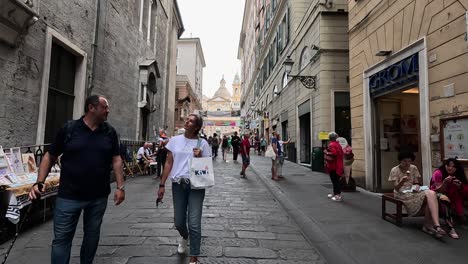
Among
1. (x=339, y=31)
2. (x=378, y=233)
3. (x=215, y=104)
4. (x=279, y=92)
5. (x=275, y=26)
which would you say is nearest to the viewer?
(x=378, y=233)

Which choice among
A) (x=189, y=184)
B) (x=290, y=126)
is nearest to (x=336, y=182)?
(x=189, y=184)

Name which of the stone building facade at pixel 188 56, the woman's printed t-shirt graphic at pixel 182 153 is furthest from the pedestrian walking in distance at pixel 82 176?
the stone building facade at pixel 188 56

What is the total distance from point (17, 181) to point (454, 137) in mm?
7423

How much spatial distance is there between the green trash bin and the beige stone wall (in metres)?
3.67

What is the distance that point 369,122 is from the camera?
866cm

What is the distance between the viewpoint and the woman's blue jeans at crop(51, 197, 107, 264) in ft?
8.92

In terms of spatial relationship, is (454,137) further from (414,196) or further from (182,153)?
(182,153)

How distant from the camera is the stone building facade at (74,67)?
718 cm

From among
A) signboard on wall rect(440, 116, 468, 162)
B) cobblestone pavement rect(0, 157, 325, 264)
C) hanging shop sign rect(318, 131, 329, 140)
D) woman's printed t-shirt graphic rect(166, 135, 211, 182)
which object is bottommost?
cobblestone pavement rect(0, 157, 325, 264)

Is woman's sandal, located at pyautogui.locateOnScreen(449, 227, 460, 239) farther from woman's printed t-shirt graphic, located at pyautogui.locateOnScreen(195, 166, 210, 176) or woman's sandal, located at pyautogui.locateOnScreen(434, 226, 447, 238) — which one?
woman's printed t-shirt graphic, located at pyautogui.locateOnScreen(195, 166, 210, 176)

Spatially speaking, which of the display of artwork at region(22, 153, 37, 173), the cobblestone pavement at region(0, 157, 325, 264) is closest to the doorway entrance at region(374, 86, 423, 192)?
the cobblestone pavement at region(0, 157, 325, 264)

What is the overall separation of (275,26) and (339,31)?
→ 11.6 m

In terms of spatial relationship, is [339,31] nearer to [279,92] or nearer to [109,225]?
[279,92]

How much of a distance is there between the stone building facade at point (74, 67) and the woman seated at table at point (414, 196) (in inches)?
314
